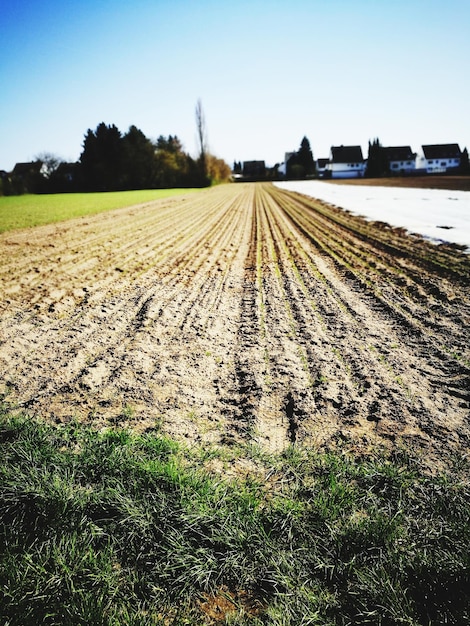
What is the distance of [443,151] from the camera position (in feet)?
283

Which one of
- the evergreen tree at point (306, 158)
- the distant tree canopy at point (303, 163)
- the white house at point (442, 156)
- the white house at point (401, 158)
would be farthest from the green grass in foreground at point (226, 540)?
the white house at point (401, 158)

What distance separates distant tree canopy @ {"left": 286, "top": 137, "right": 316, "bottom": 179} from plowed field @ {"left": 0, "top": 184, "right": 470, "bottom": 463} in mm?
84897

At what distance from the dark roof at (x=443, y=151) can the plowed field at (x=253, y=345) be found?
97338 mm

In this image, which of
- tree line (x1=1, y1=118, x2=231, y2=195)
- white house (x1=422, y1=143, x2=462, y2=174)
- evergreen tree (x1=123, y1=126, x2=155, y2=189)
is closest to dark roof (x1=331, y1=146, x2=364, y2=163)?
white house (x1=422, y1=143, x2=462, y2=174)

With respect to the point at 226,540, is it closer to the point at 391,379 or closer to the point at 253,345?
the point at 391,379

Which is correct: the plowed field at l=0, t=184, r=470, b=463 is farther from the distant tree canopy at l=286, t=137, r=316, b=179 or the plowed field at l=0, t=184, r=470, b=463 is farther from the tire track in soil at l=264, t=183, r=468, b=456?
the distant tree canopy at l=286, t=137, r=316, b=179

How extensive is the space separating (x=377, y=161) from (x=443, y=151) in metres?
25.5

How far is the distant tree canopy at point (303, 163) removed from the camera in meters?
86.5

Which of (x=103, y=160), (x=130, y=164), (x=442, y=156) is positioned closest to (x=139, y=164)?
(x=130, y=164)

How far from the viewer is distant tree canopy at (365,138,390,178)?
75000 mm

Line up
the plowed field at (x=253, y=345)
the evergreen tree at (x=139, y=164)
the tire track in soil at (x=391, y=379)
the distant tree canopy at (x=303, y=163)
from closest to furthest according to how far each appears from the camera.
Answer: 1. the tire track in soil at (x=391, y=379)
2. the plowed field at (x=253, y=345)
3. the evergreen tree at (x=139, y=164)
4. the distant tree canopy at (x=303, y=163)

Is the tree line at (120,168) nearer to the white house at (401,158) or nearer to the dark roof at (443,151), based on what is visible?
the white house at (401,158)

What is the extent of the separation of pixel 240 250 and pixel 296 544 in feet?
30.2

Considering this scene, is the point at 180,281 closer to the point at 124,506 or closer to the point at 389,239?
the point at 124,506
